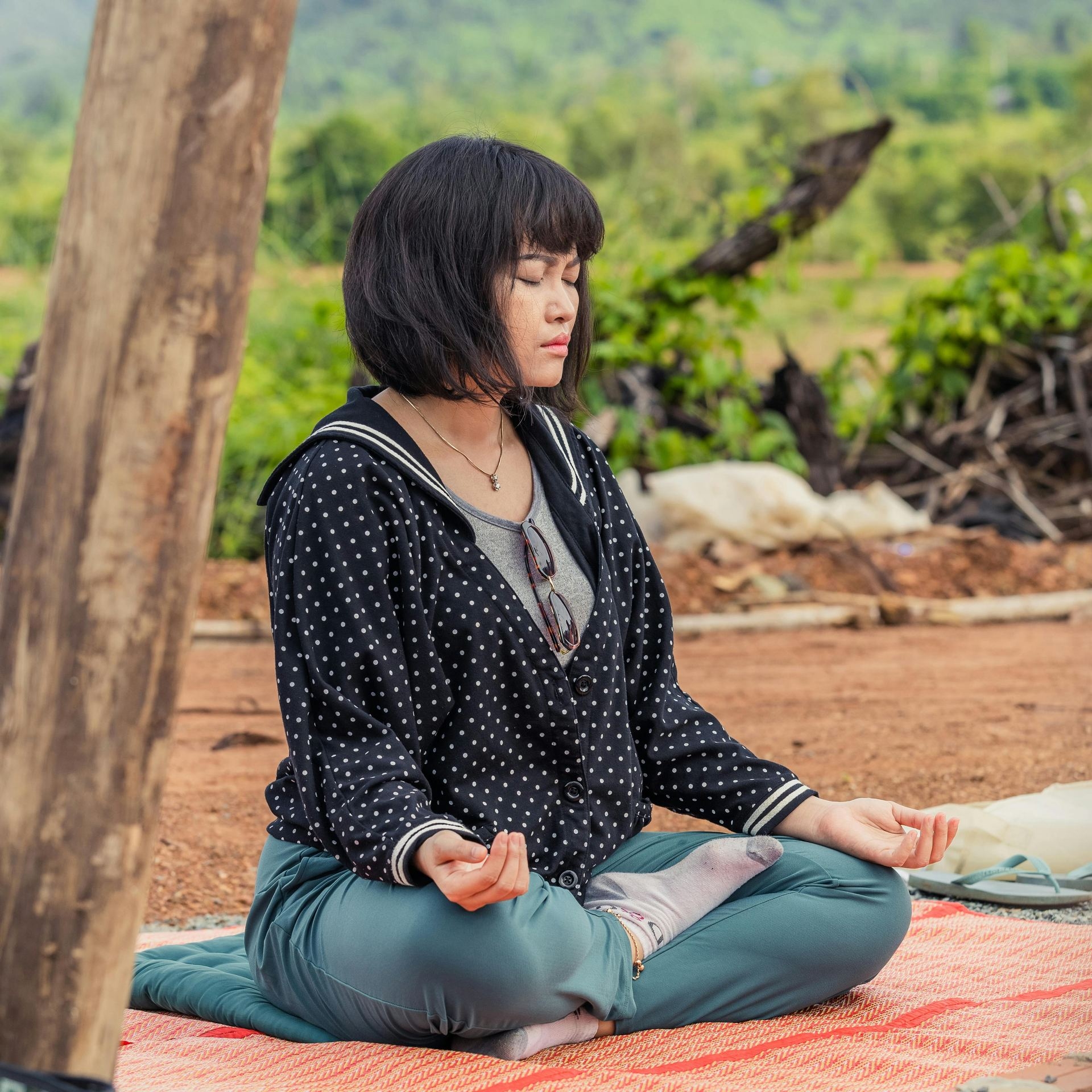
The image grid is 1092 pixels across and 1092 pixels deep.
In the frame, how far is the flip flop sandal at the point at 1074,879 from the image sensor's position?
108 inches

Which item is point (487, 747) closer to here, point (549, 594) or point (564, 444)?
point (549, 594)

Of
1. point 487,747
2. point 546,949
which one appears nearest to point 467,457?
point 487,747

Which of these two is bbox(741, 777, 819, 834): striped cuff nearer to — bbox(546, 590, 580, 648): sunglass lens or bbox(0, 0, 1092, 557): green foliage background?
bbox(546, 590, 580, 648): sunglass lens

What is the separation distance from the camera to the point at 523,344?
6.58 ft

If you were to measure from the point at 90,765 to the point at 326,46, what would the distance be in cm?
7801

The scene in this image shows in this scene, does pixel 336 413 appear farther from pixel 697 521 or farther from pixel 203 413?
pixel 697 521

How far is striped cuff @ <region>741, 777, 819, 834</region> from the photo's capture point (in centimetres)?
213

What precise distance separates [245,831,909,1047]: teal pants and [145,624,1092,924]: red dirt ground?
1.02 metres

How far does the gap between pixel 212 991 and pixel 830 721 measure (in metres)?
2.51

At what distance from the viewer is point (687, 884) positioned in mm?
2037

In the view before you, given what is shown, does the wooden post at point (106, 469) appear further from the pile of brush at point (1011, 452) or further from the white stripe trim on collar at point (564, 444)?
the pile of brush at point (1011, 452)

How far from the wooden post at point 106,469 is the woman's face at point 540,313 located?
0.72m

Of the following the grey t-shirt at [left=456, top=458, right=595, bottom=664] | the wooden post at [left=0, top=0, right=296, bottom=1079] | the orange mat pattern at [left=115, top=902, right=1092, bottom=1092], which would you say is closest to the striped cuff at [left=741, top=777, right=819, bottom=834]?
the orange mat pattern at [left=115, top=902, right=1092, bottom=1092]

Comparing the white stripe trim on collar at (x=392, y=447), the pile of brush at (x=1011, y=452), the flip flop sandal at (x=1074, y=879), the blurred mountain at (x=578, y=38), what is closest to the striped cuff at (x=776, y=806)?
the white stripe trim on collar at (x=392, y=447)
